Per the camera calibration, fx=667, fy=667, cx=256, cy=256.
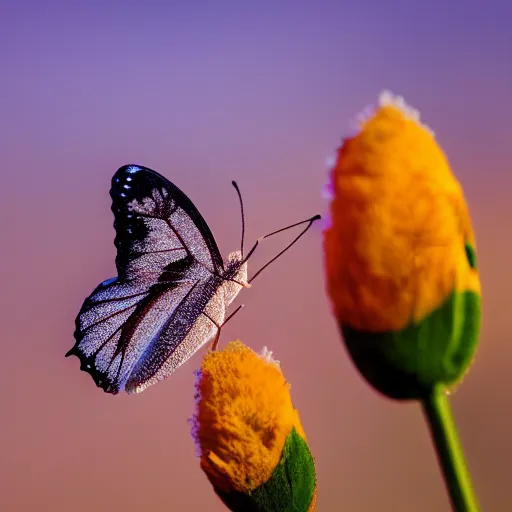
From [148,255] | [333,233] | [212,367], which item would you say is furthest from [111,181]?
[333,233]

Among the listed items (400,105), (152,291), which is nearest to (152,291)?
(152,291)

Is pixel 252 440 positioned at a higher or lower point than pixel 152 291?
lower

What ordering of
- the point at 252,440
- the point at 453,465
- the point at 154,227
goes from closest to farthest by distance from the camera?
the point at 453,465
the point at 252,440
the point at 154,227

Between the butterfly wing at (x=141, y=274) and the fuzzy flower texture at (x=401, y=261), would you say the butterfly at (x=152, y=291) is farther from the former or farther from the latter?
the fuzzy flower texture at (x=401, y=261)

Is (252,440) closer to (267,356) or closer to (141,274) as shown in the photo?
(267,356)

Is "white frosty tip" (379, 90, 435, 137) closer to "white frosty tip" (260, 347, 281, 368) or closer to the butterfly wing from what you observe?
"white frosty tip" (260, 347, 281, 368)

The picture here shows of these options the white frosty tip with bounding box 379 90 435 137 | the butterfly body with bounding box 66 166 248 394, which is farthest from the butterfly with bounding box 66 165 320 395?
the white frosty tip with bounding box 379 90 435 137

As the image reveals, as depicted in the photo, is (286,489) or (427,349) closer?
(427,349)

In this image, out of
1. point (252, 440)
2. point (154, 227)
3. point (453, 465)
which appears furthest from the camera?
point (154, 227)
